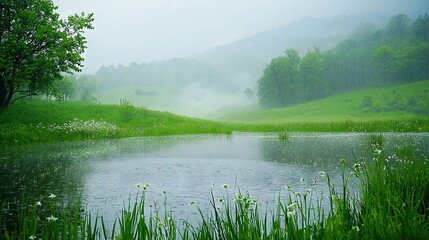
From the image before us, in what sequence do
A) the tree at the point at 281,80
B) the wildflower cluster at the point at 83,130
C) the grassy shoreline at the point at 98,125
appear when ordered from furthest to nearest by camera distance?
1. the tree at the point at 281,80
2. the wildflower cluster at the point at 83,130
3. the grassy shoreline at the point at 98,125

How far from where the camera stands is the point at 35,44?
31125mm

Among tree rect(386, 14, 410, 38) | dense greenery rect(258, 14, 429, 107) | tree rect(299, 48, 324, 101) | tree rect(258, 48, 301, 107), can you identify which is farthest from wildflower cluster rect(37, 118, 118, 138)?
tree rect(386, 14, 410, 38)

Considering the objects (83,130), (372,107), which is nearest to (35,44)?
(83,130)

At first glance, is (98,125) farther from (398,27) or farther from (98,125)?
(398,27)

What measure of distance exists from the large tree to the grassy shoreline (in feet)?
11.7

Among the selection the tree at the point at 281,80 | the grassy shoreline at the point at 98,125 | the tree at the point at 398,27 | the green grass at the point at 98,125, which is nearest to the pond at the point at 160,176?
the grassy shoreline at the point at 98,125

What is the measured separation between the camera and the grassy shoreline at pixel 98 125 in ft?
91.7

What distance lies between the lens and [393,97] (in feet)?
265

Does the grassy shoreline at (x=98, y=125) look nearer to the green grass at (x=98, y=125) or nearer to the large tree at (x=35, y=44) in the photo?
the green grass at (x=98, y=125)

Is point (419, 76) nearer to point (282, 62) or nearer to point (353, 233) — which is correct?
point (282, 62)

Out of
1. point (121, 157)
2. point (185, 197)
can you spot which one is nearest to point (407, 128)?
point (121, 157)

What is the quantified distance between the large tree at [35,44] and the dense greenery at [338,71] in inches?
3239

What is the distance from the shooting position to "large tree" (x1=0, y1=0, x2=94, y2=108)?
29.0 meters

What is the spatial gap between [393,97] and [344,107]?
438 inches
